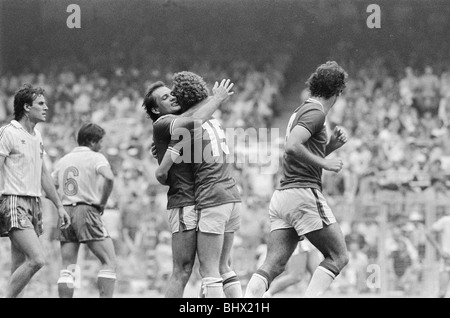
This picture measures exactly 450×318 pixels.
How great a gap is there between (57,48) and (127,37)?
208 centimetres

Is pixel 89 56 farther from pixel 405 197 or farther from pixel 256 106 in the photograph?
pixel 405 197

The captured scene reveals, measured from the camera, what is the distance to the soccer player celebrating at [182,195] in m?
7.81

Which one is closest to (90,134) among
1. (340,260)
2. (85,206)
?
(85,206)

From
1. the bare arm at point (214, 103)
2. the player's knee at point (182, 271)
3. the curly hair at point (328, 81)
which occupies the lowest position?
the player's knee at point (182, 271)

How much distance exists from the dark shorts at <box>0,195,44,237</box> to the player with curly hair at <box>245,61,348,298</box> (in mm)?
2215

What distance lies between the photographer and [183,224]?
7.89m

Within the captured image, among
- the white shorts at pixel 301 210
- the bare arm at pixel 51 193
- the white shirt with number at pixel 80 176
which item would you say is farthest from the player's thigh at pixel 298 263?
the bare arm at pixel 51 193

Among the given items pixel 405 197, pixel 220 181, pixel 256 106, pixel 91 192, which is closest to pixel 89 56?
pixel 256 106

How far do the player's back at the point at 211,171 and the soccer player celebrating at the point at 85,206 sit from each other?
2189mm

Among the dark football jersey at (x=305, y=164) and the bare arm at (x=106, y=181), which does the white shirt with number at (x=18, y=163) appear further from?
the dark football jersey at (x=305, y=164)

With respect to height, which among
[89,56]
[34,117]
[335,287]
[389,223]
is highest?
[89,56]

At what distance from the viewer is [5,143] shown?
8.67 metres

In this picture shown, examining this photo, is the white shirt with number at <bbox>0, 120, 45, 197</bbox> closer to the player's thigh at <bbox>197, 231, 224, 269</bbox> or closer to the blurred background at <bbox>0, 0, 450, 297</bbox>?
the player's thigh at <bbox>197, 231, 224, 269</bbox>

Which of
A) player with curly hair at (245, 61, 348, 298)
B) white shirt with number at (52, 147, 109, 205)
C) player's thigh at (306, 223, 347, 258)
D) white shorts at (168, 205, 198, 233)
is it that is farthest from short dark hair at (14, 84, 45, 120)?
player's thigh at (306, 223, 347, 258)
